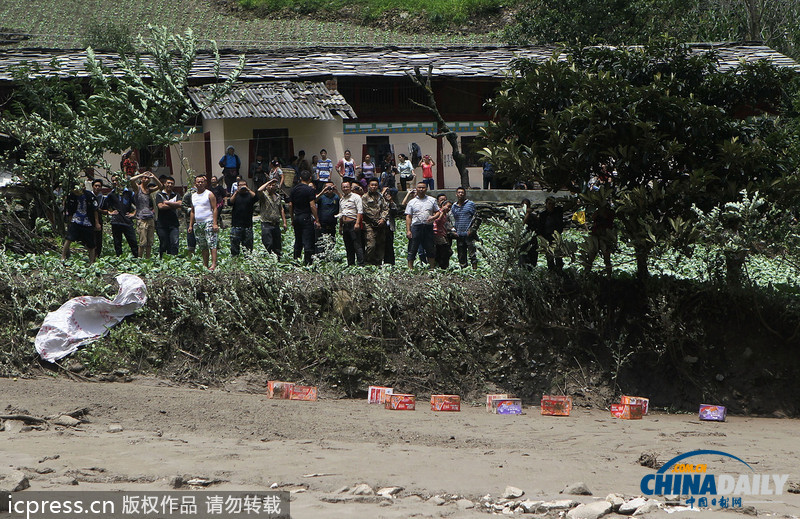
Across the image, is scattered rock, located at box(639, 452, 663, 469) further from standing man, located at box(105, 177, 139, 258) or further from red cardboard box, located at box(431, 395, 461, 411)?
standing man, located at box(105, 177, 139, 258)

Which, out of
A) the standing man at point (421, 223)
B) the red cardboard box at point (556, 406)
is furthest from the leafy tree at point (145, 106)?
the red cardboard box at point (556, 406)

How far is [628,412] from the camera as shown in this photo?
1194cm

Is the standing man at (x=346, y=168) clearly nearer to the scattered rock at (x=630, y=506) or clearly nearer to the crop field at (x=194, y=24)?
the scattered rock at (x=630, y=506)

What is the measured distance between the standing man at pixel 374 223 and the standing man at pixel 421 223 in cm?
44

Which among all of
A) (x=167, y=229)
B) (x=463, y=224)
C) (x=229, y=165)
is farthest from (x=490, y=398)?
(x=229, y=165)

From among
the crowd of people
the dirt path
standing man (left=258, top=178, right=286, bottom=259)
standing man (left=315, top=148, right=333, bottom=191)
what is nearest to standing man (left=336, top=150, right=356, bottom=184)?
standing man (left=315, top=148, right=333, bottom=191)

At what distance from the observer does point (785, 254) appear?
12516mm

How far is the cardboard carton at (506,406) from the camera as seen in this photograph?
1204 cm

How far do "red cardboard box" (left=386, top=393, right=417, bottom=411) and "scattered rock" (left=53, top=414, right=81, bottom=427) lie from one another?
12.3ft

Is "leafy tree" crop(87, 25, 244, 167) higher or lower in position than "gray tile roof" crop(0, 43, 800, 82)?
lower

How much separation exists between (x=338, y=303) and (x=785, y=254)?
5988 mm

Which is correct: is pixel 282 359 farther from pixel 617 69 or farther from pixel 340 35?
pixel 340 35

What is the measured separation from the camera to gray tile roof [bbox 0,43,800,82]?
27188 mm

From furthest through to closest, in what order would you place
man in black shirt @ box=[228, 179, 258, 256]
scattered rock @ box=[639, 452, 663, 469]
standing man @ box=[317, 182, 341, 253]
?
standing man @ box=[317, 182, 341, 253] → man in black shirt @ box=[228, 179, 258, 256] → scattered rock @ box=[639, 452, 663, 469]
